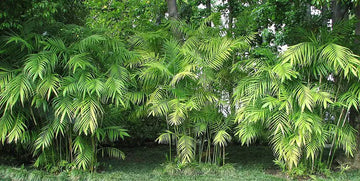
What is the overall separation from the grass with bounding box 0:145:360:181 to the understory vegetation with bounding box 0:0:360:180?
0.02m

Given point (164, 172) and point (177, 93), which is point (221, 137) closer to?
point (177, 93)

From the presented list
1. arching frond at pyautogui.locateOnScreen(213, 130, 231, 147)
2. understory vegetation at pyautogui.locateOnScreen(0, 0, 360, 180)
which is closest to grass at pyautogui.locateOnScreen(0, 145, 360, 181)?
understory vegetation at pyautogui.locateOnScreen(0, 0, 360, 180)

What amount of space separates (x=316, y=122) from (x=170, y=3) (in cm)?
325

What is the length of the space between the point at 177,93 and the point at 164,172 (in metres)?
1.15

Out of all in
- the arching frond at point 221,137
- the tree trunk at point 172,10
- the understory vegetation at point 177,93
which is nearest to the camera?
the understory vegetation at point 177,93

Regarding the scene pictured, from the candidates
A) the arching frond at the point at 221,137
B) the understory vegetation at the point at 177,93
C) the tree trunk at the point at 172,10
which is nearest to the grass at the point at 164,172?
the understory vegetation at the point at 177,93

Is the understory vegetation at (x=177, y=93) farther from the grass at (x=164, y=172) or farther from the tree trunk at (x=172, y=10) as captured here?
the tree trunk at (x=172, y=10)

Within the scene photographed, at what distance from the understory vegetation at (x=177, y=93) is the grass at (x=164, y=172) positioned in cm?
2

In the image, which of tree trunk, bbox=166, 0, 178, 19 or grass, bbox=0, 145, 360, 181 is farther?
tree trunk, bbox=166, 0, 178, 19

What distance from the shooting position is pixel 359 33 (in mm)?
4281

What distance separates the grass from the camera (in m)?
3.78

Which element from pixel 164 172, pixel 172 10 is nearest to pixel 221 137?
pixel 164 172

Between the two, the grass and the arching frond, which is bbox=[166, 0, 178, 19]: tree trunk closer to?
the arching frond

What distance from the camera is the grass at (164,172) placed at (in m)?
3.78
